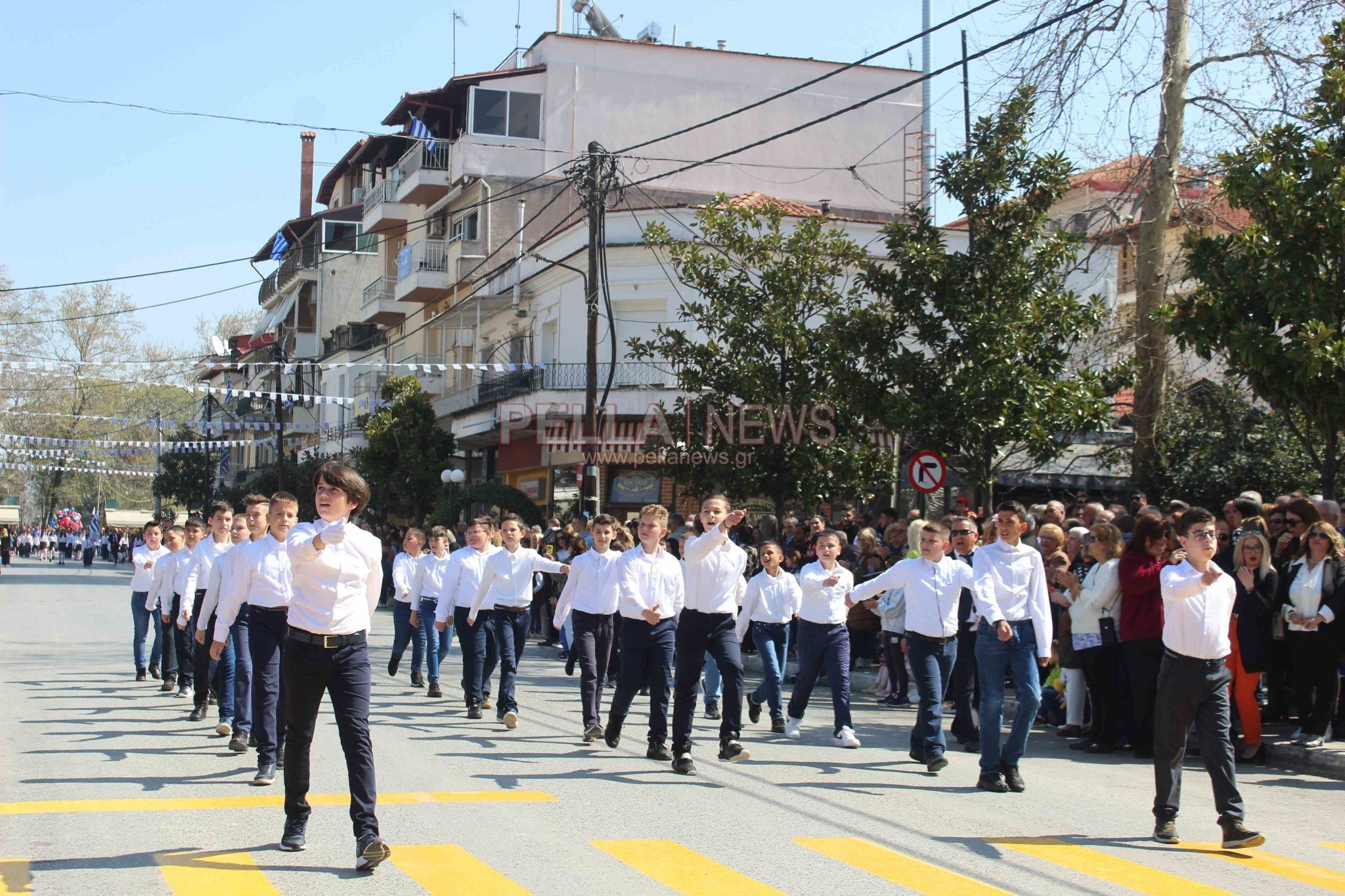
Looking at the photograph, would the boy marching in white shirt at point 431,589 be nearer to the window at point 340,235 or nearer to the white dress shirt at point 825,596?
the white dress shirt at point 825,596

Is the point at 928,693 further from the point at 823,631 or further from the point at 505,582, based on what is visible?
the point at 505,582

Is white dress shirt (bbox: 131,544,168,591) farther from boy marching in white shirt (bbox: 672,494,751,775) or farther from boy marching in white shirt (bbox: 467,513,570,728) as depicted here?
boy marching in white shirt (bbox: 672,494,751,775)

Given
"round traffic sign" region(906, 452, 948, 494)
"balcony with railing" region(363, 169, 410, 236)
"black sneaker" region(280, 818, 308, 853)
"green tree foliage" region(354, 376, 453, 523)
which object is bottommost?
"black sneaker" region(280, 818, 308, 853)

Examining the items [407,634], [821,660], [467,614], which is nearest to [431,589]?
[407,634]

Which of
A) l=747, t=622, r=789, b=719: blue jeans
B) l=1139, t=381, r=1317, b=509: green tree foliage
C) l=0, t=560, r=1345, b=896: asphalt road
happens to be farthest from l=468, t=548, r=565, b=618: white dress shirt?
l=1139, t=381, r=1317, b=509: green tree foliage

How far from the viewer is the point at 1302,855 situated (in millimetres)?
7359

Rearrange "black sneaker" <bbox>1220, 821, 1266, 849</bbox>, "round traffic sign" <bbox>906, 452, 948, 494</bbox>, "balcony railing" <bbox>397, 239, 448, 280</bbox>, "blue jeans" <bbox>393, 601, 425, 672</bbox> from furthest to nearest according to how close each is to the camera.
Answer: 1. "balcony railing" <bbox>397, 239, 448, 280</bbox>
2. "round traffic sign" <bbox>906, 452, 948, 494</bbox>
3. "blue jeans" <bbox>393, 601, 425, 672</bbox>
4. "black sneaker" <bbox>1220, 821, 1266, 849</bbox>

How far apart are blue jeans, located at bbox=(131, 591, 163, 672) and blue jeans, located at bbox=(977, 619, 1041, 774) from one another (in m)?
9.13

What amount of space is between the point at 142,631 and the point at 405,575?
2.86 meters

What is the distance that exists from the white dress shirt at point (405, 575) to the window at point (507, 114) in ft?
86.3

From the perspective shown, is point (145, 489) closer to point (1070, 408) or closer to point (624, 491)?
point (624, 491)

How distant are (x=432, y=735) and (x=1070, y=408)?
1039 centimetres

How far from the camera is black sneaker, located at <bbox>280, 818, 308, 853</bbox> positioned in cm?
672

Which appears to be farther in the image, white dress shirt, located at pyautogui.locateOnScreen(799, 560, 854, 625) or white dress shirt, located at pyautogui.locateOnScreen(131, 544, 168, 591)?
white dress shirt, located at pyautogui.locateOnScreen(131, 544, 168, 591)
